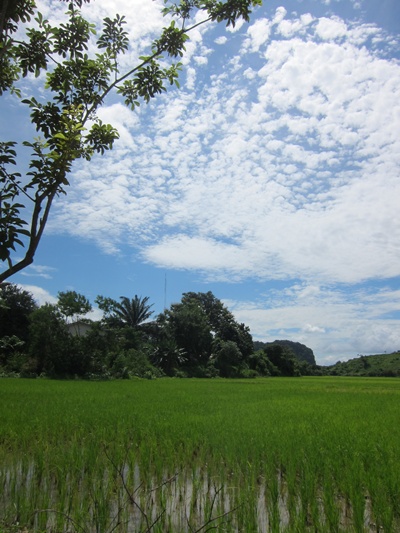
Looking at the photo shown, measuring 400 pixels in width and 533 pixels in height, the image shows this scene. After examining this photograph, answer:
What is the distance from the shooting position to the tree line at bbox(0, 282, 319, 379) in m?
20.1

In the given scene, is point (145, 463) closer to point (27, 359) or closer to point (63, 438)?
point (63, 438)

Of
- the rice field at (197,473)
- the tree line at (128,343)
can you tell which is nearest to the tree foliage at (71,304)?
the tree line at (128,343)

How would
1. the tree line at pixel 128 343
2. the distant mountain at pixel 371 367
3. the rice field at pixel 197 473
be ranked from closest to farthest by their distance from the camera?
the rice field at pixel 197 473
the tree line at pixel 128 343
the distant mountain at pixel 371 367

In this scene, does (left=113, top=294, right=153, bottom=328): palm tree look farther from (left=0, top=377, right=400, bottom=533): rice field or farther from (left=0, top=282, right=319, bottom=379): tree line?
(left=0, top=377, right=400, bottom=533): rice field

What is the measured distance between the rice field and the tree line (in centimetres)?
510

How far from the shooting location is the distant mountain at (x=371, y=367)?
41.5 m

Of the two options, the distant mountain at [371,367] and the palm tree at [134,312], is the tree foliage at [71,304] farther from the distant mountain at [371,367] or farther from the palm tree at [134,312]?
the distant mountain at [371,367]

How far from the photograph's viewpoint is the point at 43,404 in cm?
840

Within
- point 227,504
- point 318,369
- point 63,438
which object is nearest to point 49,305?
point 63,438

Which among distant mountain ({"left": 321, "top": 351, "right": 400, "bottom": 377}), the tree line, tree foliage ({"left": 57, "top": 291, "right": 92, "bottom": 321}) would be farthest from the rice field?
distant mountain ({"left": 321, "top": 351, "right": 400, "bottom": 377})

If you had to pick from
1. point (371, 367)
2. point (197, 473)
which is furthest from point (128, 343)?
point (371, 367)

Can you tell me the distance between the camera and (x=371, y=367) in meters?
47.3

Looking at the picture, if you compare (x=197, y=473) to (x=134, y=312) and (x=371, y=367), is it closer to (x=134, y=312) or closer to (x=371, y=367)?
(x=134, y=312)

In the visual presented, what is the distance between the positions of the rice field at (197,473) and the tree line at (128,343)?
510 cm
